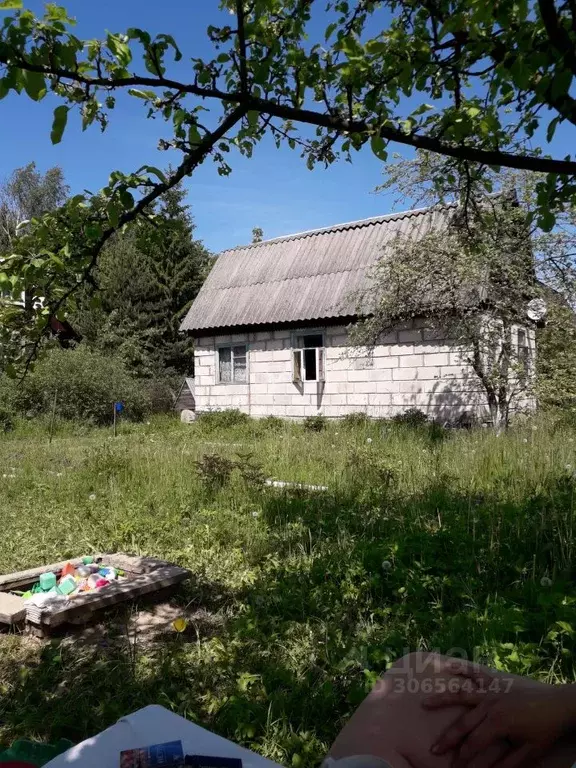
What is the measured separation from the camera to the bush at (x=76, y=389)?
1664 cm

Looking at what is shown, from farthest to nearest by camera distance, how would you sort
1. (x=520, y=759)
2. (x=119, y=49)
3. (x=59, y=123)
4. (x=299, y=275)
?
1. (x=299, y=275)
2. (x=119, y=49)
3. (x=59, y=123)
4. (x=520, y=759)

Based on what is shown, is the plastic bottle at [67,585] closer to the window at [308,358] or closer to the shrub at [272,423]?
the shrub at [272,423]

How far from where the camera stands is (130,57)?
2.64 meters

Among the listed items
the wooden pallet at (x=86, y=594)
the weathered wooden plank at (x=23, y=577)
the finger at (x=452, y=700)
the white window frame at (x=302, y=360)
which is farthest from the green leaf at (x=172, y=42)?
the white window frame at (x=302, y=360)

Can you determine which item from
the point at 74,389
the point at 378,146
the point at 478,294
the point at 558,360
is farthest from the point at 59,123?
the point at 74,389

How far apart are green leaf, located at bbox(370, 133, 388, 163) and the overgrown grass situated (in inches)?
93.0

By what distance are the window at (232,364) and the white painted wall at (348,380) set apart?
0.54 feet

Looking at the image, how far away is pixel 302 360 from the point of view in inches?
632

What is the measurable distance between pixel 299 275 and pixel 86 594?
44.4 ft

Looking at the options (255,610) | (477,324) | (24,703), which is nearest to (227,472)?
(255,610)

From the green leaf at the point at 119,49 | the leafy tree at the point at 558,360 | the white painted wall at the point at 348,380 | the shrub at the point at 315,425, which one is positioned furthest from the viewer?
the shrub at the point at 315,425

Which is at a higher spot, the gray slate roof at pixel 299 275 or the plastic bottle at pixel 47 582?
the gray slate roof at pixel 299 275

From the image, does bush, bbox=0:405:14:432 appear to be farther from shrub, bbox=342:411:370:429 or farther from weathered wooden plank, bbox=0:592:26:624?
weathered wooden plank, bbox=0:592:26:624

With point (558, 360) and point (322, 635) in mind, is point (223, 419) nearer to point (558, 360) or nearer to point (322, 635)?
point (558, 360)
